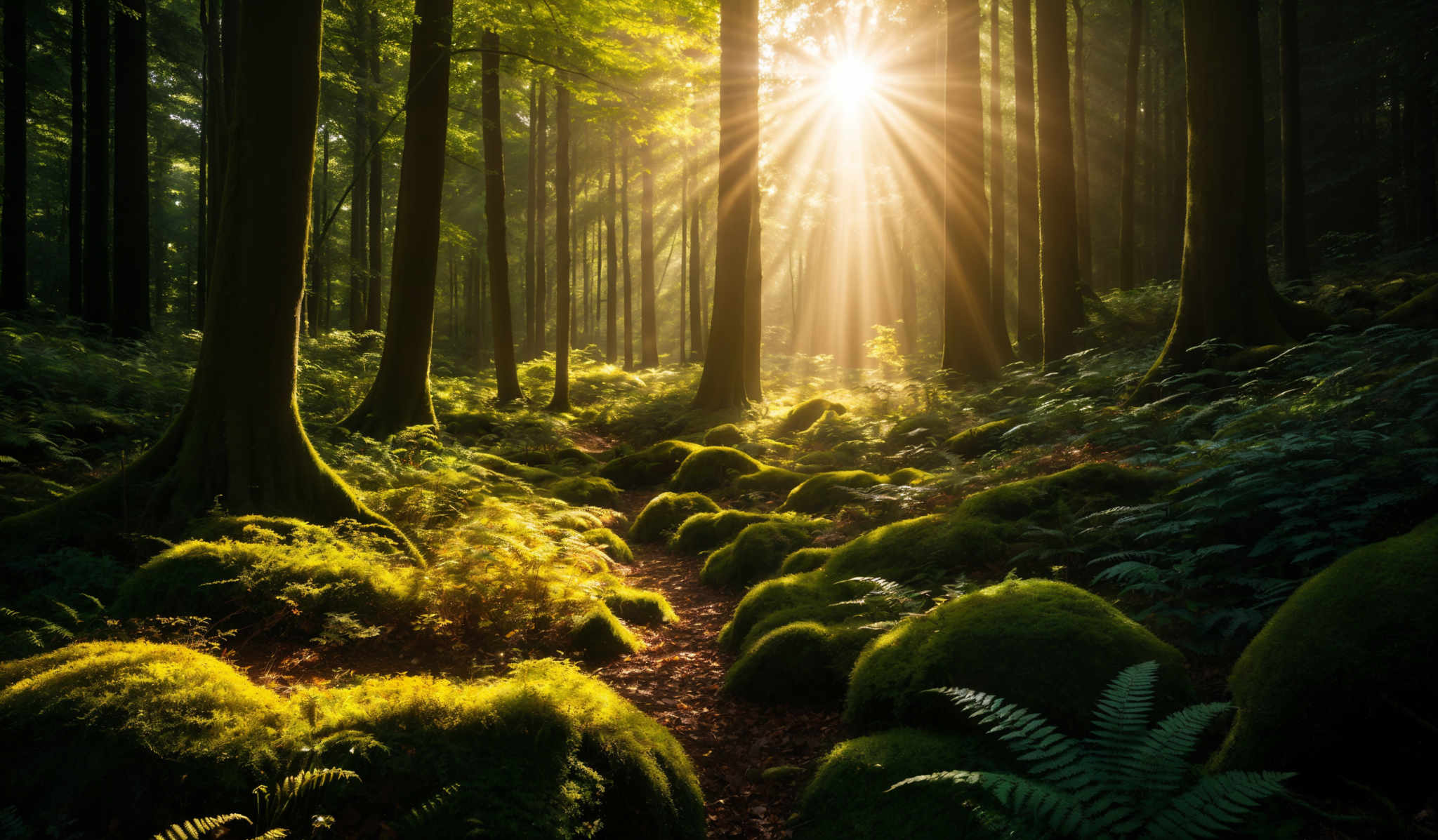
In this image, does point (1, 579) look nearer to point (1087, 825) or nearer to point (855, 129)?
point (1087, 825)

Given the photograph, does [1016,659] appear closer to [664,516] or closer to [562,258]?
[664,516]

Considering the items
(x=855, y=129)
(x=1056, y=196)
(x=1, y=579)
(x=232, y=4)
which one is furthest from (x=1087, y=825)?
(x=855, y=129)

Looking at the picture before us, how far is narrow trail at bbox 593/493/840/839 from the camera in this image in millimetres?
3465

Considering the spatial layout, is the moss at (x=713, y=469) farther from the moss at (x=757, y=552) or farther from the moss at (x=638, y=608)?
the moss at (x=638, y=608)

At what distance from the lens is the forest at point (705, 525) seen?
2.46 meters

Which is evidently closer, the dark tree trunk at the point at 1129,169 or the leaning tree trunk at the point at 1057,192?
the leaning tree trunk at the point at 1057,192

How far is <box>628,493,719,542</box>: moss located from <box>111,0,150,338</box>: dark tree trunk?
12213 mm

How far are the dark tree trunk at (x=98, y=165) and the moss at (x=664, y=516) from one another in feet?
43.1

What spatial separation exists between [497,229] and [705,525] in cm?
1121

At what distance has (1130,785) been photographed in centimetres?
201

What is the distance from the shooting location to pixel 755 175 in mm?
15594

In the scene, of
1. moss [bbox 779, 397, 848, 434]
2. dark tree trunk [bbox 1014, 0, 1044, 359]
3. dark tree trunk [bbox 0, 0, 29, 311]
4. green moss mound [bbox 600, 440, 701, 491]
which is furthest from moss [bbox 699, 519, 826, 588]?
dark tree trunk [bbox 0, 0, 29, 311]

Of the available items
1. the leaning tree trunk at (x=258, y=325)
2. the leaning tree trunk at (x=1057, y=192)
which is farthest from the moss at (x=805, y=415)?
the leaning tree trunk at (x=258, y=325)

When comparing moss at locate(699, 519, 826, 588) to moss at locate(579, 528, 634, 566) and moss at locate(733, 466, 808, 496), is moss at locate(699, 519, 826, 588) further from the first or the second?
moss at locate(733, 466, 808, 496)
